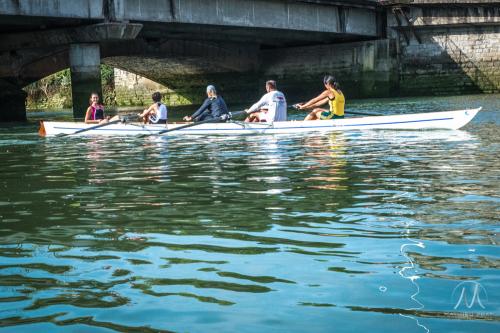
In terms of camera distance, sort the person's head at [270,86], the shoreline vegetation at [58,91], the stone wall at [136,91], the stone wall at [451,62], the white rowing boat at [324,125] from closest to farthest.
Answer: the white rowing boat at [324,125]
the person's head at [270,86]
the stone wall at [451,62]
the stone wall at [136,91]
the shoreline vegetation at [58,91]

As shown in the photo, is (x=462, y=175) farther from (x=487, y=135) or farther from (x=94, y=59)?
(x=94, y=59)

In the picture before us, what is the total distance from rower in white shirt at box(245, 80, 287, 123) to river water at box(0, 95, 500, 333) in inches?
265

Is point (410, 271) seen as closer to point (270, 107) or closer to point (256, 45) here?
point (270, 107)

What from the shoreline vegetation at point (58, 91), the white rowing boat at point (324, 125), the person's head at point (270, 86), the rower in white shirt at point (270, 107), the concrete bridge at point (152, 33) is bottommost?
the white rowing boat at point (324, 125)

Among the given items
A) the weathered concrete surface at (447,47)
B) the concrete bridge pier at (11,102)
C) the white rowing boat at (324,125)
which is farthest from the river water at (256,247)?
the weathered concrete surface at (447,47)

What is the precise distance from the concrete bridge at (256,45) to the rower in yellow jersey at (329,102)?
11584 millimetres

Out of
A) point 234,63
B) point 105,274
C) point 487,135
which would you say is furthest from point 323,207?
point 234,63

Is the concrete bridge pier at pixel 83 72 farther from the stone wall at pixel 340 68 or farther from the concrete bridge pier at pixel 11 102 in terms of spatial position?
the stone wall at pixel 340 68

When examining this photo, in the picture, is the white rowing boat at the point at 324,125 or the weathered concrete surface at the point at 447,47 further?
the weathered concrete surface at the point at 447,47

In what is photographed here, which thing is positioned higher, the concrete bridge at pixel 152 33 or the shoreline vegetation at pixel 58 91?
the concrete bridge at pixel 152 33

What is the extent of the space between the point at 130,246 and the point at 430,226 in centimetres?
250

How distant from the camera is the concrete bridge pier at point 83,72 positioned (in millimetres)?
29062

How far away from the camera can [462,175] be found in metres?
9.34

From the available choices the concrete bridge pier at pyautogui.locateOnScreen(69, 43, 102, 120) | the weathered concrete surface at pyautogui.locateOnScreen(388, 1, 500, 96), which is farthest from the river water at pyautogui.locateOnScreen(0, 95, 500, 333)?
the weathered concrete surface at pyautogui.locateOnScreen(388, 1, 500, 96)
